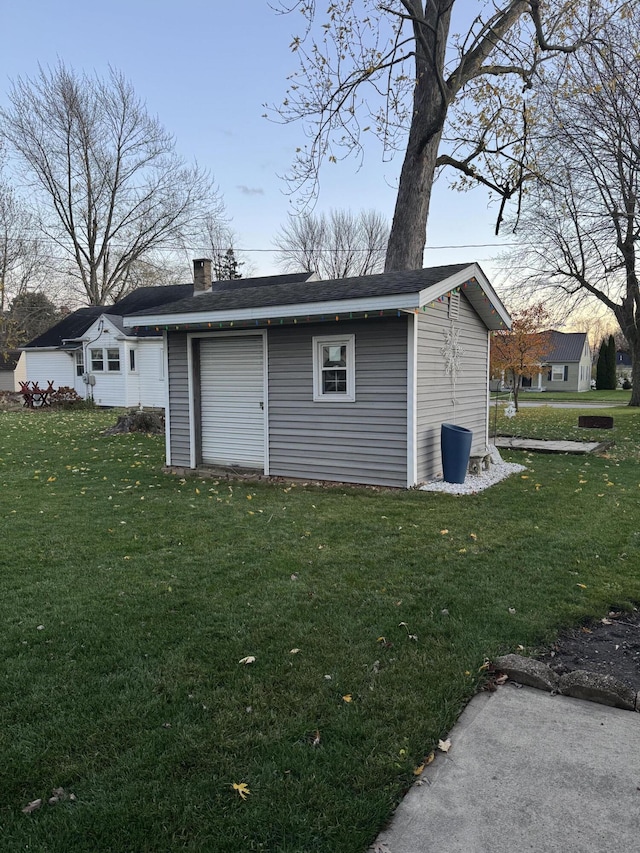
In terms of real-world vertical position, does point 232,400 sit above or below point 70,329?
below

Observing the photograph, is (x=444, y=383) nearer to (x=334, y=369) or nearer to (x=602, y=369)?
(x=334, y=369)

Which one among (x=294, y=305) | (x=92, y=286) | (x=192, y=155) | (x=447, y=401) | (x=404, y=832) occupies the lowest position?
(x=404, y=832)

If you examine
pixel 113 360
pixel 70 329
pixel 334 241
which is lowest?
pixel 113 360

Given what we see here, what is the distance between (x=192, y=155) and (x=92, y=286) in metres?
9.24

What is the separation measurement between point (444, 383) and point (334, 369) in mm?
1765

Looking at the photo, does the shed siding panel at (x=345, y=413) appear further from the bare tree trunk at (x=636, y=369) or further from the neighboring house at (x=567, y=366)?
the neighboring house at (x=567, y=366)

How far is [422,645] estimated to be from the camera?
329cm

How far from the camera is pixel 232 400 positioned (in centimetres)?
930

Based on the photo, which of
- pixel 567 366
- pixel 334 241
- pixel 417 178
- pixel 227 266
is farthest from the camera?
pixel 227 266

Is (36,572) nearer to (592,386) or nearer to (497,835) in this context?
(497,835)

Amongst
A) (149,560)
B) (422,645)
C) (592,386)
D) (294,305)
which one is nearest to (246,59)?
(294,305)

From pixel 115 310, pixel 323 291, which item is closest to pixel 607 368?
pixel 115 310

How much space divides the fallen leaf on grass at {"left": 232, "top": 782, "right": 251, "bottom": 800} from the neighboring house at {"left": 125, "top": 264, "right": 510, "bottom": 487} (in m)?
5.77

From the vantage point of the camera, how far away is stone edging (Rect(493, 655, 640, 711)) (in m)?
2.73
